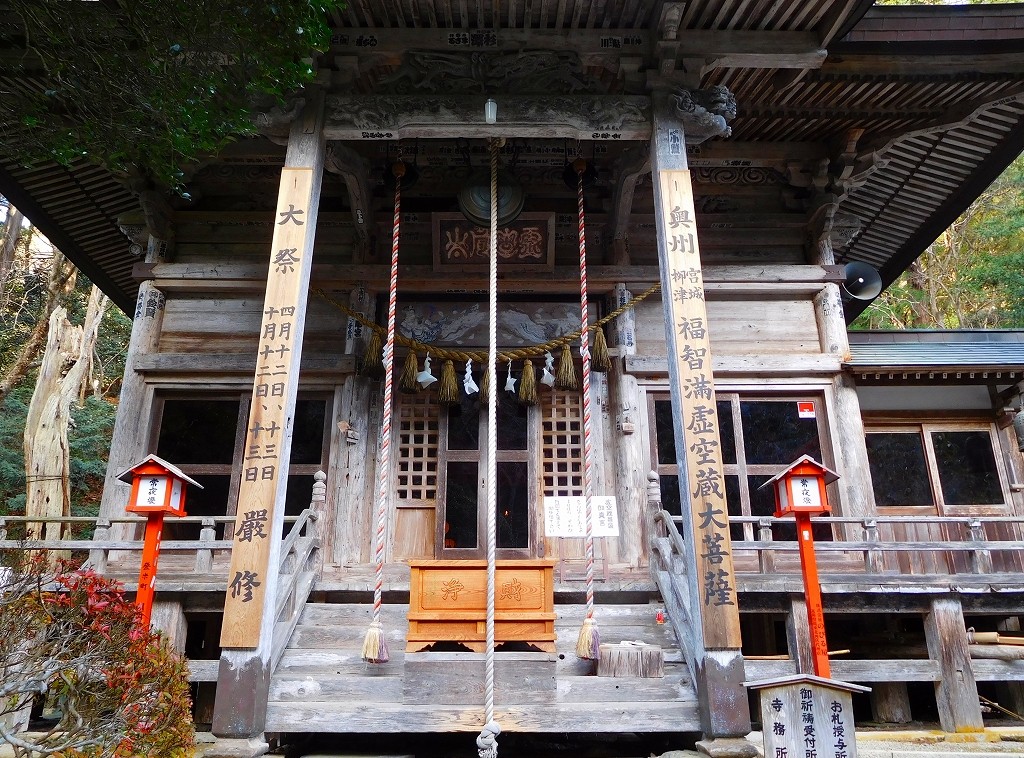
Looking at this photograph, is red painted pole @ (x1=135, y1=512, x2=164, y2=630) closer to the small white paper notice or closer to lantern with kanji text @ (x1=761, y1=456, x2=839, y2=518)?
the small white paper notice

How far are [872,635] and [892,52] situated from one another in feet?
21.8

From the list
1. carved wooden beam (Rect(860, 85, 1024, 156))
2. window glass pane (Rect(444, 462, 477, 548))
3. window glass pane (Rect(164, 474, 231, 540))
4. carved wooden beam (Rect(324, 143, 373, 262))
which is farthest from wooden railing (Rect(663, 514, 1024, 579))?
window glass pane (Rect(164, 474, 231, 540))

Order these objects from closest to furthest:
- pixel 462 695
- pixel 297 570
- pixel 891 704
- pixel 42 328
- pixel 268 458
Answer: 1. pixel 462 695
2. pixel 268 458
3. pixel 297 570
4. pixel 891 704
5. pixel 42 328

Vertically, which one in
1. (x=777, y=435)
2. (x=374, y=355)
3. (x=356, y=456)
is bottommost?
(x=356, y=456)

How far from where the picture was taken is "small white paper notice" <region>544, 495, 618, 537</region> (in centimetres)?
692

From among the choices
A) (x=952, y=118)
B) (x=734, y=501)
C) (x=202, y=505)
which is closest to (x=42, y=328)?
(x=202, y=505)

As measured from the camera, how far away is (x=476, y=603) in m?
5.62

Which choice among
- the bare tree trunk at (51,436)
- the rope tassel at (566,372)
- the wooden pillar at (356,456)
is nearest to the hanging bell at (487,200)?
the rope tassel at (566,372)

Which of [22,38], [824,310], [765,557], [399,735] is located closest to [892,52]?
[824,310]

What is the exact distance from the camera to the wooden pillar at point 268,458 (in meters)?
5.17

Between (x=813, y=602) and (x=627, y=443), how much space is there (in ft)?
A: 10.6

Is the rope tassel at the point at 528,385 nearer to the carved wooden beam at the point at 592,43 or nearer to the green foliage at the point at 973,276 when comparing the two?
the carved wooden beam at the point at 592,43

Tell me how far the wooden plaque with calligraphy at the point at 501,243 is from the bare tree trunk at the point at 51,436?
9129mm

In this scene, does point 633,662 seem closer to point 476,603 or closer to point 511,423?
point 476,603
